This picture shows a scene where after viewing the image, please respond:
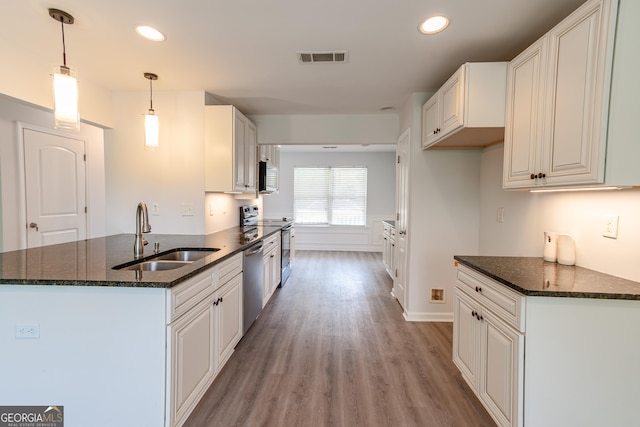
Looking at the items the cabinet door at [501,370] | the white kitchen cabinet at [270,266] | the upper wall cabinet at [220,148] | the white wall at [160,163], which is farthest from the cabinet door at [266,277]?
the cabinet door at [501,370]

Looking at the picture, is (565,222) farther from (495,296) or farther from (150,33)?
(150,33)

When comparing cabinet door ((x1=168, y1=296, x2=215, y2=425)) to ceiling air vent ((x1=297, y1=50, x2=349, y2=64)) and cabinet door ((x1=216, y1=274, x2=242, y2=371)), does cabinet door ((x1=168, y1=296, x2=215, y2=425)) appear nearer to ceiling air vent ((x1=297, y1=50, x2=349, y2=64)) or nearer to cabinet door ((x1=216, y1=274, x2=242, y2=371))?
cabinet door ((x1=216, y1=274, x2=242, y2=371))

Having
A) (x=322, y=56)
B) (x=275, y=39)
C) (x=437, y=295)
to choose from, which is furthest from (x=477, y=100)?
(x=437, y=295)

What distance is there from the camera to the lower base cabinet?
4.99 ft

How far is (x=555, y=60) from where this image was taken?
5.11 feet

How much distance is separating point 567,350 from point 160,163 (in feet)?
11.5

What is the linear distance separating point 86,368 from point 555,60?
2912mm

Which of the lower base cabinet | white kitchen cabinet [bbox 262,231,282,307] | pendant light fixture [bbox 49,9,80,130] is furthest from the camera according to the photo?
white kitchen cabinet [bbox 262,231,282,307]

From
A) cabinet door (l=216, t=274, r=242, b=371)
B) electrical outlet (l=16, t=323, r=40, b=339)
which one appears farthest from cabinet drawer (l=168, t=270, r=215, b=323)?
electrical outlet (l=16, t=323, r=40, b=339)

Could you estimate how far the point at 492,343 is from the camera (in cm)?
164

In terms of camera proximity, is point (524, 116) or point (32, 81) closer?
point (524, 116)

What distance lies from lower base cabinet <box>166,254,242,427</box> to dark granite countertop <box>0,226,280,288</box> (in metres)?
0.09

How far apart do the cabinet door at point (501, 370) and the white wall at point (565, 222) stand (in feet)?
2.26

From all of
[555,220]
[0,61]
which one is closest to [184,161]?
[0,61]
